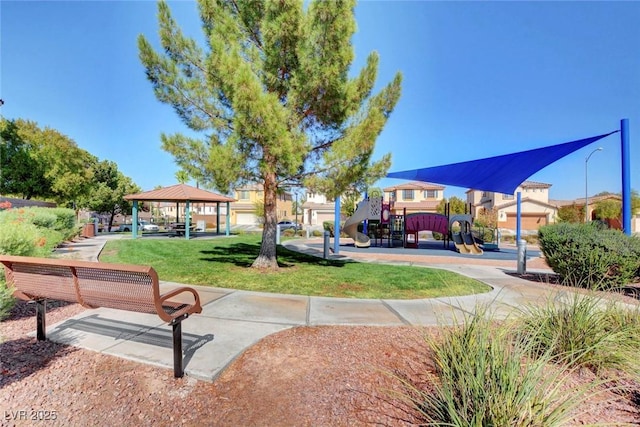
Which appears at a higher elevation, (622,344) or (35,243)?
(35,243)

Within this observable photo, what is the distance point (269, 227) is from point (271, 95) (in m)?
3.65

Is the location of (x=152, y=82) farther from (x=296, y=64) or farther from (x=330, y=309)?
(x=330, y=309)

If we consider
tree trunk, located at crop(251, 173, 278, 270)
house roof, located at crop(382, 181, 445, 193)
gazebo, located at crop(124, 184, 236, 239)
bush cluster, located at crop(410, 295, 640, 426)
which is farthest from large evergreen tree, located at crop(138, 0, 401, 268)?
house roof, located at crop(382, 181, 445, 193)

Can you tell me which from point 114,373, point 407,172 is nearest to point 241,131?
point 114,373

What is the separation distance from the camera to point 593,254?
20.8ft

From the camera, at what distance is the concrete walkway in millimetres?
3201

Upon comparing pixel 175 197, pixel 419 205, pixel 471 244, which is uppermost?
pixel 419 205

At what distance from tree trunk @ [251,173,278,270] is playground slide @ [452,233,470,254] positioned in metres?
12.4

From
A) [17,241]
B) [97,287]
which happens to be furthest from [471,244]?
[17,241]

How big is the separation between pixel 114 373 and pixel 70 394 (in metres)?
0.34

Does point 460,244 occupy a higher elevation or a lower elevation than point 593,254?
lower

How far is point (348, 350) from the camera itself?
336cm

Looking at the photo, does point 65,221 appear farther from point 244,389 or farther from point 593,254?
point 593,254

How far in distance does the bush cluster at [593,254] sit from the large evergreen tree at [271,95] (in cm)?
438
